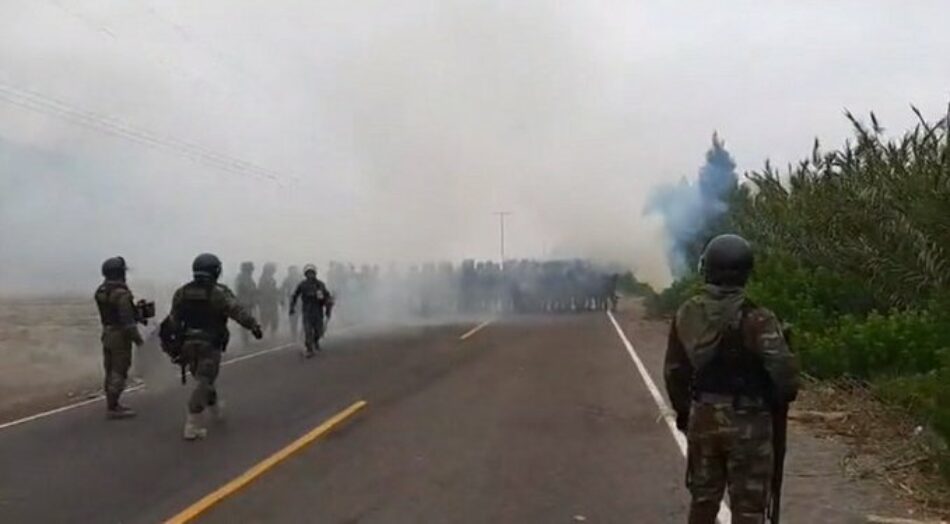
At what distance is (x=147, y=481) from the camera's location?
821cm

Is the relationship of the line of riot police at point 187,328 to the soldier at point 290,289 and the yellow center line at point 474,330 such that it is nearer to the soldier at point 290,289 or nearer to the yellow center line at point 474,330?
the soldier at point 290,289

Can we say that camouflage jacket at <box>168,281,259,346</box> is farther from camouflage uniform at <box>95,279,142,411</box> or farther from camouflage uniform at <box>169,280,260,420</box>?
camouflage uniform at <box>95,279,142,411</box>

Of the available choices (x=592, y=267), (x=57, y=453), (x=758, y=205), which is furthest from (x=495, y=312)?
(x=57, y=453)

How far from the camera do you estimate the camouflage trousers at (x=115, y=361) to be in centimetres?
1191

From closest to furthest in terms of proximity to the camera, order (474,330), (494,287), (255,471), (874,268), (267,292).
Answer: (255,471) < (874,268) < (267,292) < (474,330) < (494,287)

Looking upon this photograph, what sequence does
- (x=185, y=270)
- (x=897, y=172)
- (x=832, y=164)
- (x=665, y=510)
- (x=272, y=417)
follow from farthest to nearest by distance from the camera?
(x=185, y=270)
(x=832, y=164)
(x=897, y=172)
(x=272, y=417)
(x=665, y=510)

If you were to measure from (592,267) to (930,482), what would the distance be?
3559 cm

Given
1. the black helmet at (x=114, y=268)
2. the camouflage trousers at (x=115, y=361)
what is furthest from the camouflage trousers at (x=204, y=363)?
the black helmet at (x=114, y=268)

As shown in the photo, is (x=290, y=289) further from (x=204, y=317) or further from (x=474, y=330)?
(x=204, y=317)

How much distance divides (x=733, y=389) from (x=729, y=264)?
1.78ft

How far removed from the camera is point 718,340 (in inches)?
199

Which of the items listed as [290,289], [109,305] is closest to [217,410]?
[109,305]

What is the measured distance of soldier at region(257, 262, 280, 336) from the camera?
26856 millimetres

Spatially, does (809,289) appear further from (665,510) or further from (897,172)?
(665,510)
